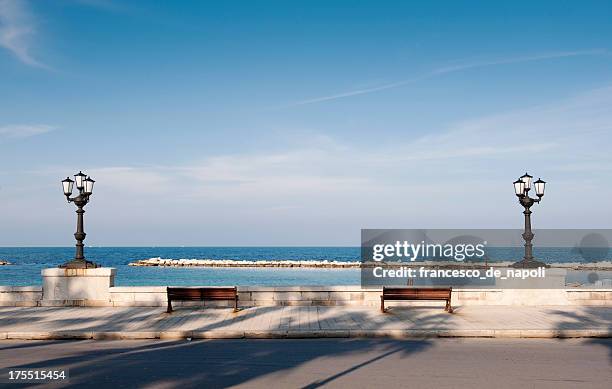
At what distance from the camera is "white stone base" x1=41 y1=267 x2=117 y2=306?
18.8 m

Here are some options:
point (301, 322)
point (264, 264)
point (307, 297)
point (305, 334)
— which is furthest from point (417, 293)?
point (264, 264)

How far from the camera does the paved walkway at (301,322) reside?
1429cm

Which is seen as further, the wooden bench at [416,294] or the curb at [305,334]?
the wooden bench at [416,294]

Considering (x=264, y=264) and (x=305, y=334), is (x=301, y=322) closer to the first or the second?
(x=305, y=334)

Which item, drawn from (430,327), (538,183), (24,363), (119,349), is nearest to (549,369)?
(430,327)

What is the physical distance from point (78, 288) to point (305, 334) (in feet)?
27.0

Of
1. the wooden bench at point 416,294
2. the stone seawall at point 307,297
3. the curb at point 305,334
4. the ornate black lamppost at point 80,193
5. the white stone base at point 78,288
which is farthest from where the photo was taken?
the ornate black lamppost at point 80,193

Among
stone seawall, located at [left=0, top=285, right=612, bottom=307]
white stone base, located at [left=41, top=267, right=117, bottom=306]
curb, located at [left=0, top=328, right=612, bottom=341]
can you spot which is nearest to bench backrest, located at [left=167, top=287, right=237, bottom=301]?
stone seawall, located at [left=0, top=285, right=612, bottom=307]

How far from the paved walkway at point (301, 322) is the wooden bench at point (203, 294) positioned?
41 cm

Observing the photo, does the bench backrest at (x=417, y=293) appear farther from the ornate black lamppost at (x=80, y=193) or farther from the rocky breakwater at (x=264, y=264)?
the rocky breakwater at (x=264, y=264)

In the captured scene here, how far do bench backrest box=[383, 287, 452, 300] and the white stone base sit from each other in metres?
8.32

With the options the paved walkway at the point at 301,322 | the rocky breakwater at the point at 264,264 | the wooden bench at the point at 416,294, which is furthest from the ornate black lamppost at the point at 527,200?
the rocky breakwater at the point at 264,264

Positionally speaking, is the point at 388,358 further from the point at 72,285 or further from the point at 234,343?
the point at 72,285

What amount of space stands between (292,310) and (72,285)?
6.69m
